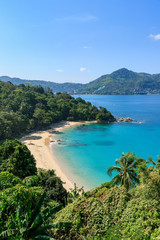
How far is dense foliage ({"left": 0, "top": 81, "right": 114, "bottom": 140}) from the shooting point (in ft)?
176

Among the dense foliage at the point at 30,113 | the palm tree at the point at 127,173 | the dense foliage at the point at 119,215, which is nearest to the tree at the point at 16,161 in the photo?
the palm tree at the point at 127,173

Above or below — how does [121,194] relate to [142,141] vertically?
above

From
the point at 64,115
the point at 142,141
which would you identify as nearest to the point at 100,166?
the point at 142,141

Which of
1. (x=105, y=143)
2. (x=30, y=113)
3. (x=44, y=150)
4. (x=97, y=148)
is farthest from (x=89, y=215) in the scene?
(x=30, y=113)

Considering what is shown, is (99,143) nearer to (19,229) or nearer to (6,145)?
(6,145)

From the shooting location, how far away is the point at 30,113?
6869 centimetres

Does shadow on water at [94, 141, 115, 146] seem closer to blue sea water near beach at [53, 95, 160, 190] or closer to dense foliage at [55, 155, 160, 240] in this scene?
blue sea water near beach at [53, 95, 160, 190]

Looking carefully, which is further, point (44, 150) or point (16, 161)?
point (44, 150)

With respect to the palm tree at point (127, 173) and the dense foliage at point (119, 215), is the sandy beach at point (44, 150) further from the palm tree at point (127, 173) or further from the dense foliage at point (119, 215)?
the dense foliage at point (119, 215)

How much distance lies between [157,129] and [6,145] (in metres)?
64.2

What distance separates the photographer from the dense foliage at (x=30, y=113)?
176ft

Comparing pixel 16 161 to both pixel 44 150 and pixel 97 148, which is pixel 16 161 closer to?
pixel 44 150

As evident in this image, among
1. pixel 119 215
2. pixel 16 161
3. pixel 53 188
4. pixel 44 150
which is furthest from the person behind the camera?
pixel 44 150

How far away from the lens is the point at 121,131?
6838 centimetres
